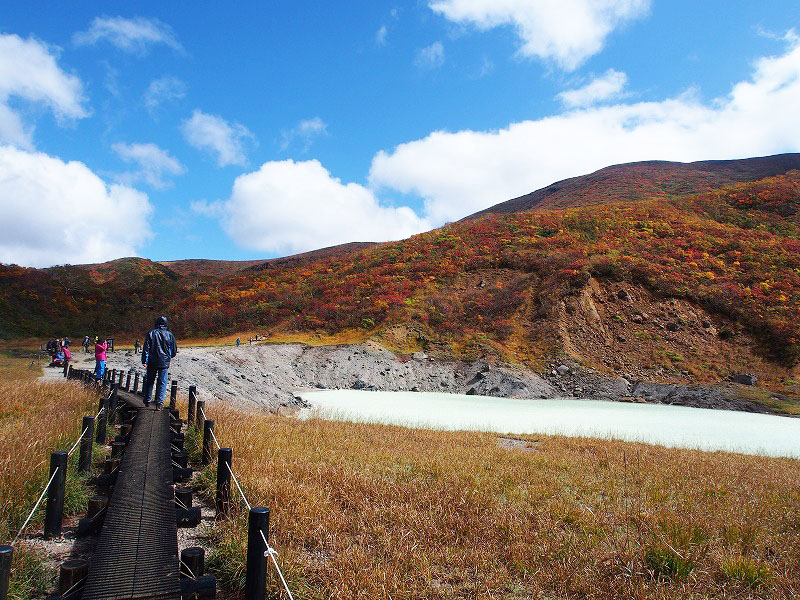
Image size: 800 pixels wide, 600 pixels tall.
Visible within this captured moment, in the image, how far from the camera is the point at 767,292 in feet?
122

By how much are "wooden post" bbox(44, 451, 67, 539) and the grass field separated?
273 millimetres

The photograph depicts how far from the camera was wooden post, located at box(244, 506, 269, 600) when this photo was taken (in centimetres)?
353

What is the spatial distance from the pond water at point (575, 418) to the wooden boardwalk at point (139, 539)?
36.3ft

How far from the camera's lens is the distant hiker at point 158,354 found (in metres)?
11.1

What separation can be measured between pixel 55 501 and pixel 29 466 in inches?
42.3

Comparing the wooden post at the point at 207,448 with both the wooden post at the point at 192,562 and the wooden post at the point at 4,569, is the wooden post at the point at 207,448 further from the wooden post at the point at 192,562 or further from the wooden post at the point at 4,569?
the wooden post at the point at 4,569

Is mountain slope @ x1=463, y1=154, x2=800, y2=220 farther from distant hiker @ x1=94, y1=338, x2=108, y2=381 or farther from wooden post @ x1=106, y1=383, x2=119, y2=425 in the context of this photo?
wooden post @ x1=106, y1=383, x2=119, y2=425

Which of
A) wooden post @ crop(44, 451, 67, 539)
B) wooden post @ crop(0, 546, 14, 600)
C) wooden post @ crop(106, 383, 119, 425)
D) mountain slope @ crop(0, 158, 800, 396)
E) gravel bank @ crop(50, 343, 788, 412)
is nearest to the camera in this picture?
wooden post @ crop(0, 546, 14, 600)

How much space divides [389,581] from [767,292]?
4473 centimetres

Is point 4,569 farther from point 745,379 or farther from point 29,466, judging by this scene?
point 745,379

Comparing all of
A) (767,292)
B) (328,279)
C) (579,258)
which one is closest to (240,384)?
(328,279)

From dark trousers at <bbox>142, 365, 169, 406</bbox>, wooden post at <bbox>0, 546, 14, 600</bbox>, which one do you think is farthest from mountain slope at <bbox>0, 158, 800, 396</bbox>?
wooden post at <bbox>0, 546, 14, 600</bbox>

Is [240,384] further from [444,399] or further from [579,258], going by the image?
[579,258]

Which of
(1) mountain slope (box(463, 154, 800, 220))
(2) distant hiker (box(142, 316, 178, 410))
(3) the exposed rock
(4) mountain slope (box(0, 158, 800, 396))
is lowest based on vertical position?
(3) the exposed rock
